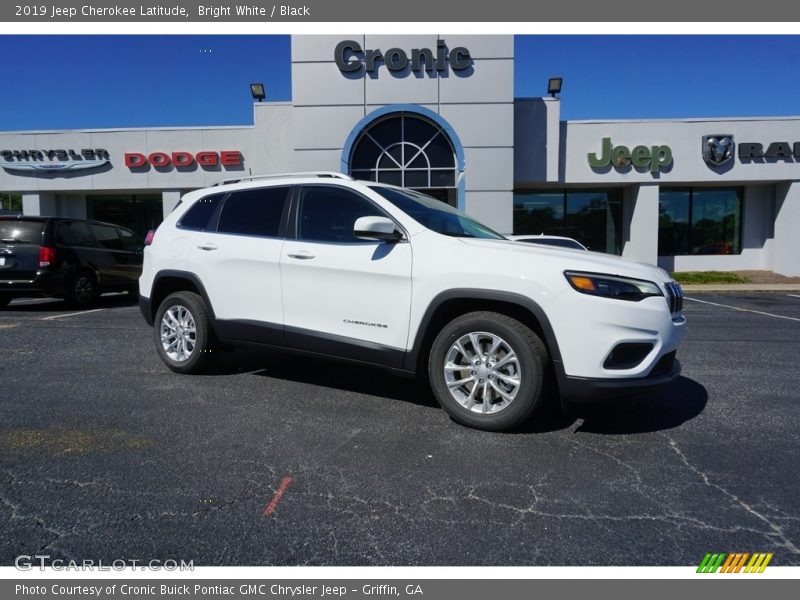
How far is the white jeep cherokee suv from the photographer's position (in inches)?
139

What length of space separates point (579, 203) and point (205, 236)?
59.1 ft

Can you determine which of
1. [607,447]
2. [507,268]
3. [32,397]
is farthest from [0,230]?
[607,447]

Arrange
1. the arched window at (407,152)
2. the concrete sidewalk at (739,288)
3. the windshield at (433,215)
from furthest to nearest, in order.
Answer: the arched window at (407,152)
the concrete sidewalk at (739,288)
the windshield at (433,215)

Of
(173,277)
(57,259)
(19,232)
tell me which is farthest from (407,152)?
(173,277)

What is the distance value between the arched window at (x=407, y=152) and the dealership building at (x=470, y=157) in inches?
1.4

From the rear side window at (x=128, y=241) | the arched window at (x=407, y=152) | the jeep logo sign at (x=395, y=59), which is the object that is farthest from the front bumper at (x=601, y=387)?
the jeep logo sign at (x=395, y=59)

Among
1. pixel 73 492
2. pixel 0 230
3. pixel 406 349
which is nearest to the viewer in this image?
pixel 73 492

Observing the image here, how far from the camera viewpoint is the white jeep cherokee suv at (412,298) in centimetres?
353

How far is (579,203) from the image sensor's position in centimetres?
2070

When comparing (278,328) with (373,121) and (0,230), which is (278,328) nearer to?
(0,230)

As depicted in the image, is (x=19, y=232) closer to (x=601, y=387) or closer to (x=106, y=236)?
(x=106, y=236)

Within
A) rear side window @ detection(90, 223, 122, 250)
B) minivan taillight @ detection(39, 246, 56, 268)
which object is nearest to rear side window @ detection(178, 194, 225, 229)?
minivan taillight @ detection(39, 246, 56, 268)

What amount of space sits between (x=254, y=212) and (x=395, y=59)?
1372cm

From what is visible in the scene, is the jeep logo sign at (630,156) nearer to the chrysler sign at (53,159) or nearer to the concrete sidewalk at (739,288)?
the concrete sidewalk at (739,288)
